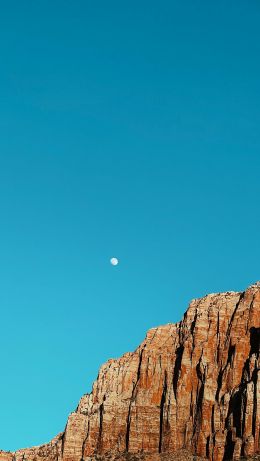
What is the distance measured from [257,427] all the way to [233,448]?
6563 mm

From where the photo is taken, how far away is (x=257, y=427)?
655ft

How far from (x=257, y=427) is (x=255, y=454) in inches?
299

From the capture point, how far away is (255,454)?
635 ft

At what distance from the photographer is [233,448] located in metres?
200

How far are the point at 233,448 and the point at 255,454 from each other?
23.2 feet
